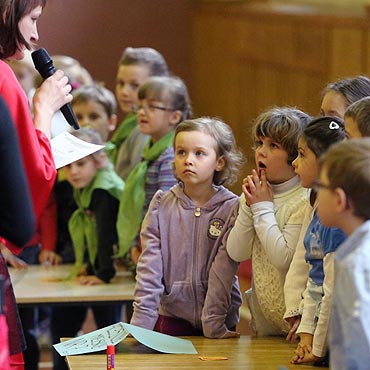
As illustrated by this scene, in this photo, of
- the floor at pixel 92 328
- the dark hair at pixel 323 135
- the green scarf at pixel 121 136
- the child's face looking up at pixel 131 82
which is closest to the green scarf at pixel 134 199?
the green scarf at pixel 121 136

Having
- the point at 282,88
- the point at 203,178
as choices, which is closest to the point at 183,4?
the point at 282,88

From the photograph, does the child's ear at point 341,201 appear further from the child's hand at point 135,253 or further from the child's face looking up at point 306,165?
the child's hand at point 135,253

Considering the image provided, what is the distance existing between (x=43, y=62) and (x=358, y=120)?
45.4 inches

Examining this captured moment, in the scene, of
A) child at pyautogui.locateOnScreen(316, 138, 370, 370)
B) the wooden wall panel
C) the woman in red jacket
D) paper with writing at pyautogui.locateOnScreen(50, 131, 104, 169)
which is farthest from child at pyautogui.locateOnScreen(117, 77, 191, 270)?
child at pyautogui.locateOnScreen(316, 138, 370, 370)

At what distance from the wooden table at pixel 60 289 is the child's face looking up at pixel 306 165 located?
1.69 metres

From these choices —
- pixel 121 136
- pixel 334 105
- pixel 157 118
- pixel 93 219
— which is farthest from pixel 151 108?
pixel 334 105

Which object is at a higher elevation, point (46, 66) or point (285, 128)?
point (46, 66)

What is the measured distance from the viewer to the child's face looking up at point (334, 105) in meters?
3.64

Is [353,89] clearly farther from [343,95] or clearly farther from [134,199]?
[134,199]

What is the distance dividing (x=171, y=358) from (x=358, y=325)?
1.02 m

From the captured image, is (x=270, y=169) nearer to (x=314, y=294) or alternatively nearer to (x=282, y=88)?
(x=314, y=294)

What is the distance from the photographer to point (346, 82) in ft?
12.2

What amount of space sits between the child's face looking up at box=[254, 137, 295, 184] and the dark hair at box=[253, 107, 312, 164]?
0.05 feet

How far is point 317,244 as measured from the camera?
10.6ft
